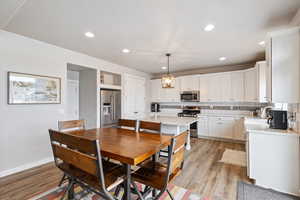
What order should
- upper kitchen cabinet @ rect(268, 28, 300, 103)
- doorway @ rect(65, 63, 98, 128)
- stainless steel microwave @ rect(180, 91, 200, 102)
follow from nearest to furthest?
upper kitchen cabinet @ rect(268, 28, 300, 103) < doorway @ rect(65, 63, 98, 128) < stainless steel microwave @ rect(180, 91, 200, 102)

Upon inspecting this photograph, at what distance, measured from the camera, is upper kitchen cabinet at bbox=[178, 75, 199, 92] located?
5.26 metres

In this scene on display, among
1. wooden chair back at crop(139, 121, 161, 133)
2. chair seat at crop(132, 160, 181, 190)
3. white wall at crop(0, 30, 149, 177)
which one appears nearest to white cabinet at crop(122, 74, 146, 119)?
white wall at crop(0, 30, 149, 177)

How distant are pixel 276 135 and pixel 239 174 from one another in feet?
3.12

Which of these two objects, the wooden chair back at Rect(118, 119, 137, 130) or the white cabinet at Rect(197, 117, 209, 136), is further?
the white cabinet at Rect(197, 117, 209, 136)

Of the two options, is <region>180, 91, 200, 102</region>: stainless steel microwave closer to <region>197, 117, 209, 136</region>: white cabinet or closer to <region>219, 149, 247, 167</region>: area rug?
<region>197, 117, 209, 136</region>: white cabinet

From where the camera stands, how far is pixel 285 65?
2051mm

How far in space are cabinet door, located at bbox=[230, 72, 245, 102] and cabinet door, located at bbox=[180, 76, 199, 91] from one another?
1109mm

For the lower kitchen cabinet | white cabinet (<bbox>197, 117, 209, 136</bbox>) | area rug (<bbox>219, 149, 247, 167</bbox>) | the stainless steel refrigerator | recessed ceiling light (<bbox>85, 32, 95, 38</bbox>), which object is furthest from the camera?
white cabinet (<bbox>197, 117, 209, 136</bbox>)

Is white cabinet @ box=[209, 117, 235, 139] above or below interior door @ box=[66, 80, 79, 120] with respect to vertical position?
below

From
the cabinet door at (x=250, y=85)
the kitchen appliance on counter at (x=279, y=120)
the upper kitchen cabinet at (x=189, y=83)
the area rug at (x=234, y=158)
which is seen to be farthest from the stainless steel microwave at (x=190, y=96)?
the kitchen appliance on counter at (x=279, y=120)

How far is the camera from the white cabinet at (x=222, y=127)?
454 cm

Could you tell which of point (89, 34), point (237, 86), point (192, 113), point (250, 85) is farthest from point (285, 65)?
point (192, 113)

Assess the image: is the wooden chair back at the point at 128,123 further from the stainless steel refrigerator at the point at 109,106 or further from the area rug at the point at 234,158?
the area rug at the point at 234,158

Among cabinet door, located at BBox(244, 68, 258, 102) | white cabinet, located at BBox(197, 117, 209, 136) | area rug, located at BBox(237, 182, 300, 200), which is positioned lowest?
area rug, located at BBox(237, 182, 300, 200)
